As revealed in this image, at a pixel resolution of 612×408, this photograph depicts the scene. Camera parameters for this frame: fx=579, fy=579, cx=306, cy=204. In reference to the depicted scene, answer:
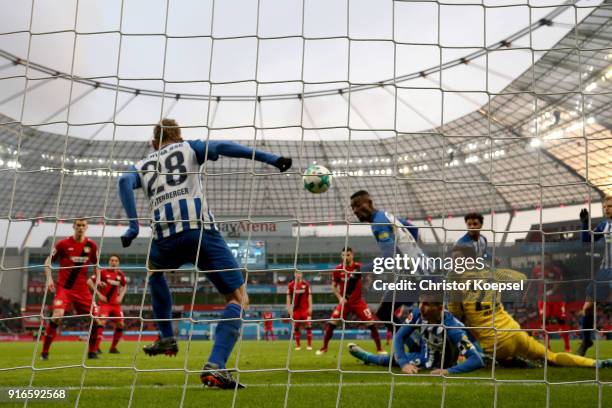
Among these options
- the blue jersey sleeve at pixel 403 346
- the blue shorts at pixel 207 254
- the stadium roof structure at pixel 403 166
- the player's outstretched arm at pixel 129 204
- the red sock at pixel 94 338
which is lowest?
the red sock at pixel 94 338

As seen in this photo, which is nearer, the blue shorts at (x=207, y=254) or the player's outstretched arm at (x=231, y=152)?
the player's outstretched arm at (x=231, y=152)

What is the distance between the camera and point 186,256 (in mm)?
4191

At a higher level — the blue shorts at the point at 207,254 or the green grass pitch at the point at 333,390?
the blue shorts at the point at 207,254

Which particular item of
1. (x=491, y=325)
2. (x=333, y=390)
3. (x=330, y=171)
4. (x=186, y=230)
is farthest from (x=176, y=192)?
(x=491, y=325)

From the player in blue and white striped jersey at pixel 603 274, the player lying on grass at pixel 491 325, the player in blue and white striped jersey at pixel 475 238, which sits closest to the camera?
the player lying on grass at pixel 491 325

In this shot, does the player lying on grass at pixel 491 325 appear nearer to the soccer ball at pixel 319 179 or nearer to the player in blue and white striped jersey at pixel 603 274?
the player in blue and white striped jersey at pixel 603 274

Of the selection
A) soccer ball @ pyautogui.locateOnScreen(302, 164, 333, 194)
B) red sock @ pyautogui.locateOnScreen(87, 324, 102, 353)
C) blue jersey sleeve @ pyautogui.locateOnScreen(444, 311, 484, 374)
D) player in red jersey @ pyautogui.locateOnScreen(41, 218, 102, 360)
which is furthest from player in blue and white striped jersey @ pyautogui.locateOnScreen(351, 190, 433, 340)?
red sock @ pyautogui.locateOnScreen(87, 324, 102, 353)

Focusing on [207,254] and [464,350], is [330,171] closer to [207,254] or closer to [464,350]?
[207,254]

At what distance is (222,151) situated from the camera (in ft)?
13.6

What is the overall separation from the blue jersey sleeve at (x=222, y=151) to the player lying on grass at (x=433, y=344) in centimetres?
196

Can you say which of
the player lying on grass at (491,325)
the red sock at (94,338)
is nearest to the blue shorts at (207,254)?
the player lying on grass at (491,325)

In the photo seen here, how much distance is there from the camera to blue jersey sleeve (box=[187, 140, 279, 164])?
13.0 ft

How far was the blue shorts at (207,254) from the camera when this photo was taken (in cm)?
407

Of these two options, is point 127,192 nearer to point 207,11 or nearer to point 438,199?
point 207,11
